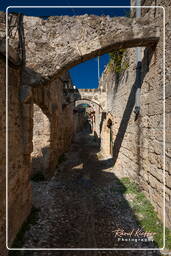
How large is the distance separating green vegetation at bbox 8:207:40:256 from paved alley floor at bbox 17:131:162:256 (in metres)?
0.07

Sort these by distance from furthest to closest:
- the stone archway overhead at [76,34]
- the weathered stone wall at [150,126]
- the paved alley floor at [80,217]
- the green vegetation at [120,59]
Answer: the green vegetation at [120,59] → the stone archway overhead at [76,34] → the weathered stone wall at [150,126] → the paved alley floor at [80,217]

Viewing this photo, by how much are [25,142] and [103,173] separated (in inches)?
170

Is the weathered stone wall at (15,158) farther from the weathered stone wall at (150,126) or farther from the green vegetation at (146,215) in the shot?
the weathered stone wall at (150,126)

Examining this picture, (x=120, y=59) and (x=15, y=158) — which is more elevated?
(x=120, y=59)

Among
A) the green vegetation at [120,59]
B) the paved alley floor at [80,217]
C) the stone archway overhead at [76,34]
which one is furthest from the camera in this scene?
the green vegetation at [120,59]

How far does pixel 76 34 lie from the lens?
3.68 meters

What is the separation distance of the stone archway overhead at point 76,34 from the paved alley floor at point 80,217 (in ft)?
10.1

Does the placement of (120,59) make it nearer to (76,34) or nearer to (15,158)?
(76,34)

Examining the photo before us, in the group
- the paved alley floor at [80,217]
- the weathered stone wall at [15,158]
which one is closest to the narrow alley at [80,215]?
the paved alley floor at [80,217]

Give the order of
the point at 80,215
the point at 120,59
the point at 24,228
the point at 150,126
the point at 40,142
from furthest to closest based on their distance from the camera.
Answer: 1. the point at 120,59
2. the point at 40,142
3. the point at 150,126
4. the point at 80,215
5. the point at 24,228

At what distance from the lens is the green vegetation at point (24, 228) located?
8.79 feet

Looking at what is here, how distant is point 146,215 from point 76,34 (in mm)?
4210

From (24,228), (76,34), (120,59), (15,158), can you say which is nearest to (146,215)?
(24,228)

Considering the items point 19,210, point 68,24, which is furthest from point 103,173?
point 68,24
